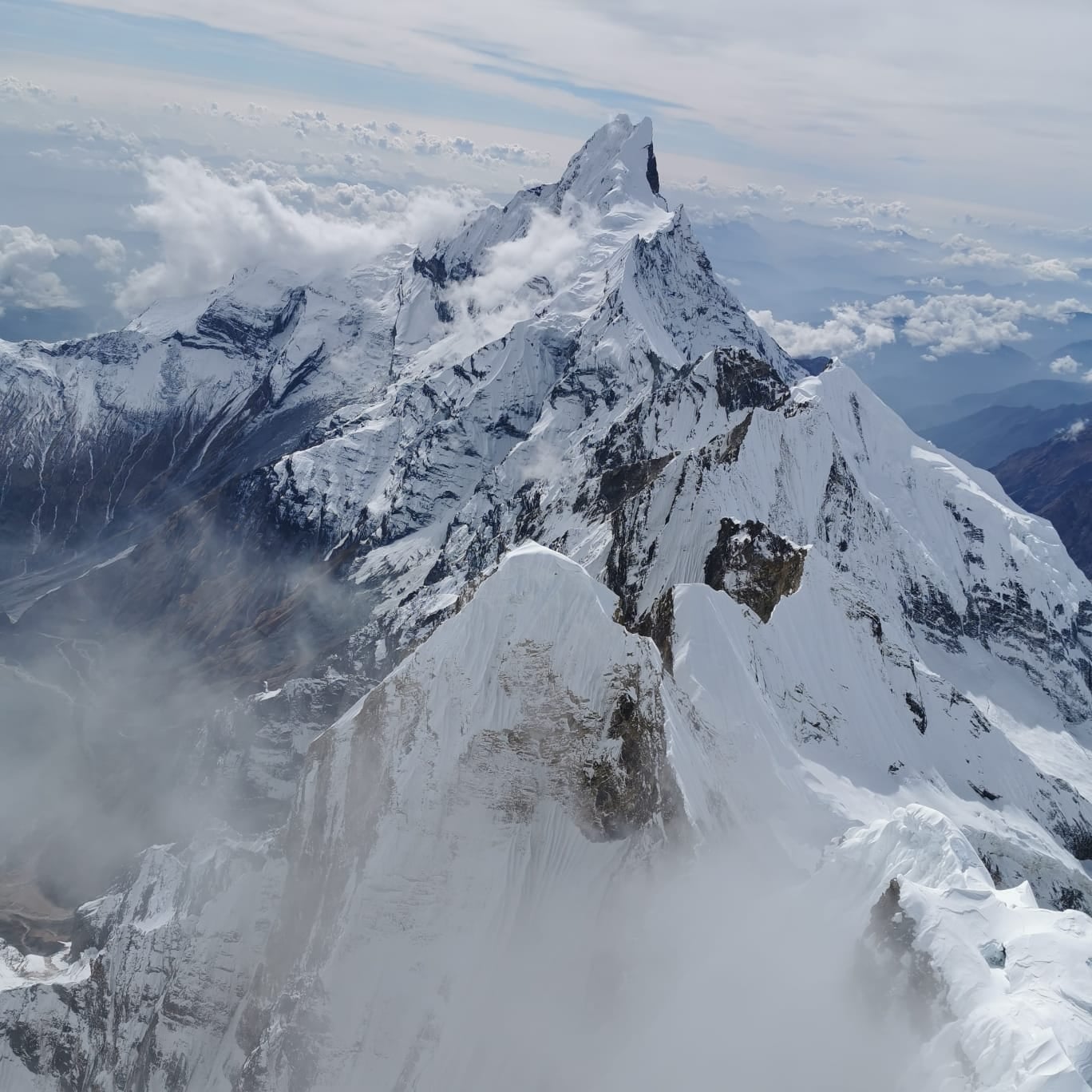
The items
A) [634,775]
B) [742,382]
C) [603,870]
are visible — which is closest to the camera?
[603,870]

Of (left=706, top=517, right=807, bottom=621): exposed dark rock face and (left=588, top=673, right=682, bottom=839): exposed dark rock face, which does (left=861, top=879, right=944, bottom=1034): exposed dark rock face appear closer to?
(left=588, top=673, right=682, bottom=839): exposed dark rock face

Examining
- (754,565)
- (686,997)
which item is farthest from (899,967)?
(754,565)

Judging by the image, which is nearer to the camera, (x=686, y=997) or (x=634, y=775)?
(x=686, y=997)

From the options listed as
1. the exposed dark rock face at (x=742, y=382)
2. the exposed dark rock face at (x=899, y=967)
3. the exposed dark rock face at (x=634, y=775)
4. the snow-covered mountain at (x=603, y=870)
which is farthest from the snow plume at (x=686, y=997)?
the exposed dark rock face at (x=742, y=382)

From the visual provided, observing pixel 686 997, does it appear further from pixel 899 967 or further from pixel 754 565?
pixel 754 565

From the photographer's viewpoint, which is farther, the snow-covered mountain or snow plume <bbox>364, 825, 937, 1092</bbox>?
the snow-covered mountain

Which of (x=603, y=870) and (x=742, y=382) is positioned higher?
(x=742, y=382)

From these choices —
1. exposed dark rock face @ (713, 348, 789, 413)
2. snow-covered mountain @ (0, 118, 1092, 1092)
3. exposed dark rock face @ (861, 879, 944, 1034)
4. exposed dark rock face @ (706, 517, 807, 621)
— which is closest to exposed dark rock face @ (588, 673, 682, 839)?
snow-covered mountain @ (0, 118, 1092, 1092)

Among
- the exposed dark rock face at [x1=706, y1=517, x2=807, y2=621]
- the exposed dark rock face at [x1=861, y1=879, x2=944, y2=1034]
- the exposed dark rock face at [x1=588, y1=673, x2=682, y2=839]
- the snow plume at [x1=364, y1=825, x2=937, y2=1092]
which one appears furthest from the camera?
the exposed dark rock face at [x1=706, y1=517, x2=807, y2=621]

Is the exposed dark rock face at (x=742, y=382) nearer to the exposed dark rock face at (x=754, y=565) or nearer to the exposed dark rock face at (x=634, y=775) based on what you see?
the exposed dark rock face at (x=754, y=565)
